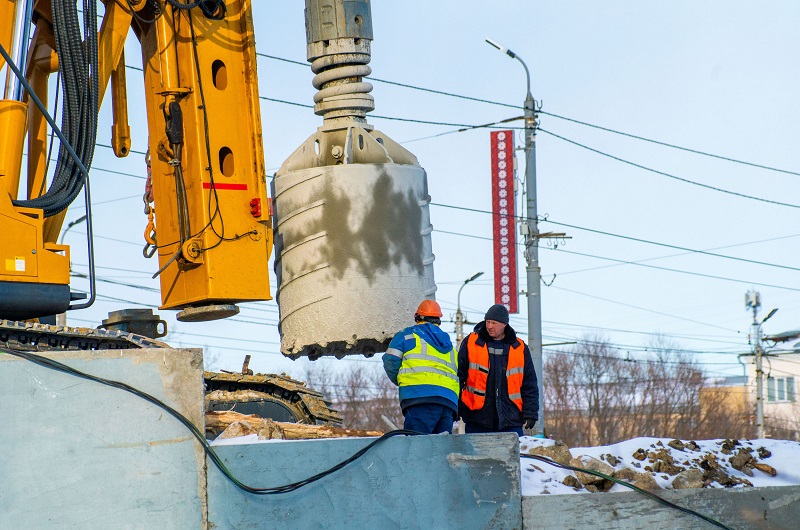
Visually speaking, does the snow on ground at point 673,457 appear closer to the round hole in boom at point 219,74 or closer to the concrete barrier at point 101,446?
the concrete barrier at point 101,446

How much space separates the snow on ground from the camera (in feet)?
21.5

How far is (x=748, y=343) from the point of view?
47.3 m

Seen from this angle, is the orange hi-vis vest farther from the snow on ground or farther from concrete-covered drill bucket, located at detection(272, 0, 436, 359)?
the snow on ground

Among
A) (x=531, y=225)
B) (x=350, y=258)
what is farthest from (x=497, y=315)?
(x=531, y=225)

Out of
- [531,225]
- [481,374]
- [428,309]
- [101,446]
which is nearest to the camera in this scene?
[101,446]

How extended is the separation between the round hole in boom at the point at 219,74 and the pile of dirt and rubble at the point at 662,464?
11.1ft

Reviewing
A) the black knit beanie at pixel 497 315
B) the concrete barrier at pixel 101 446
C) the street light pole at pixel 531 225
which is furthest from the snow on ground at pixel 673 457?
the street light pole at pixel 531 225

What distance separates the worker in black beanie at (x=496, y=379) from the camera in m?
8.41

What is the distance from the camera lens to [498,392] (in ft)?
27.7

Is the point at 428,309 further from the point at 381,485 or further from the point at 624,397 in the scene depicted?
the point at 624,397

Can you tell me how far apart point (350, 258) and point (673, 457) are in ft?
8.73

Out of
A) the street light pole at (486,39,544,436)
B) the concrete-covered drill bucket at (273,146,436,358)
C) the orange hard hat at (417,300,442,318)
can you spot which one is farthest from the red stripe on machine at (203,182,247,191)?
the street light pole at (486,39,544,436)

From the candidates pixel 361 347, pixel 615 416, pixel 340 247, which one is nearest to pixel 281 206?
pixel 340 247

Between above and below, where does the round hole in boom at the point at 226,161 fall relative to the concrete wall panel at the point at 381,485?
above
